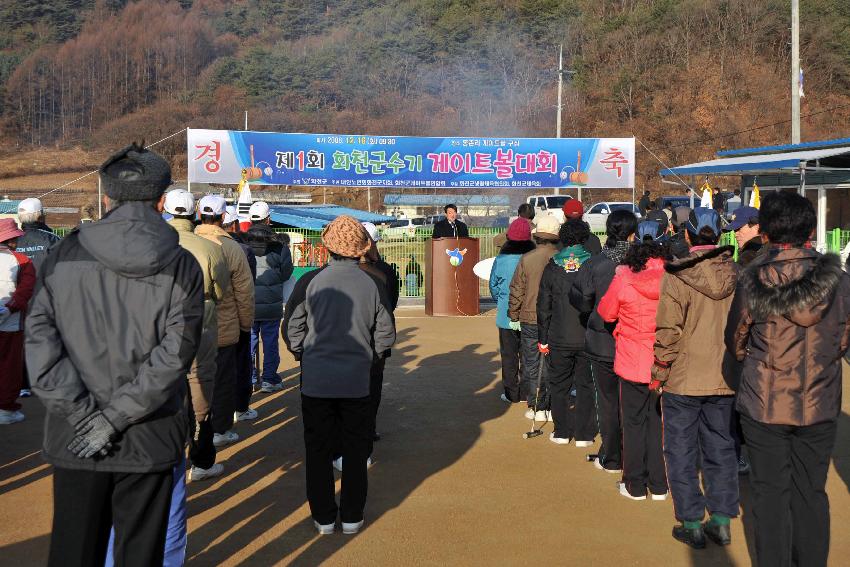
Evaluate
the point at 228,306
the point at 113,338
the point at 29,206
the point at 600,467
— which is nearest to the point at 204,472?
the point at 228,306

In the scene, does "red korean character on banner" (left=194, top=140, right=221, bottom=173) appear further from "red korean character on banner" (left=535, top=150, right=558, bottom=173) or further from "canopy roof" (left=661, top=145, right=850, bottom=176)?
"canopy roof" (left=661, top=145, right=850, bottom=176)

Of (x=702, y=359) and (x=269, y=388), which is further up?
(x=702, y=359)

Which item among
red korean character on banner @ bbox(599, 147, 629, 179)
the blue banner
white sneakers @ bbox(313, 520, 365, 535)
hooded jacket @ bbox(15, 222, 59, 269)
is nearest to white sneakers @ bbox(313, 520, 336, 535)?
white sneakers @ bbox(313, 520, 365, 535)

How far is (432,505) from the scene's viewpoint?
550 cm

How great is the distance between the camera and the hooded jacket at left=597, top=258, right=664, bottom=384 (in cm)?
527

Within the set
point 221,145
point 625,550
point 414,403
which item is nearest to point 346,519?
point 625,550

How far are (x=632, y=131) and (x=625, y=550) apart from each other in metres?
57.1

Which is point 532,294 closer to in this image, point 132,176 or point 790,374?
point 790,374

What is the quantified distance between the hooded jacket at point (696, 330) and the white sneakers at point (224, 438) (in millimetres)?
3591

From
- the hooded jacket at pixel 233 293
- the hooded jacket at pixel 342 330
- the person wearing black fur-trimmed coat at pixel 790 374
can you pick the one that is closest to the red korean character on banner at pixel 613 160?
the hooded jacket at pixel 233 293

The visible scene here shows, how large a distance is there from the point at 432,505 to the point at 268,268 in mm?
3246

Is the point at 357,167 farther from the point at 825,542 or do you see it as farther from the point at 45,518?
the point at 825,542

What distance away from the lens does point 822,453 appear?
383cm

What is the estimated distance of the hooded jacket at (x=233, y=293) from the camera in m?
6.24
